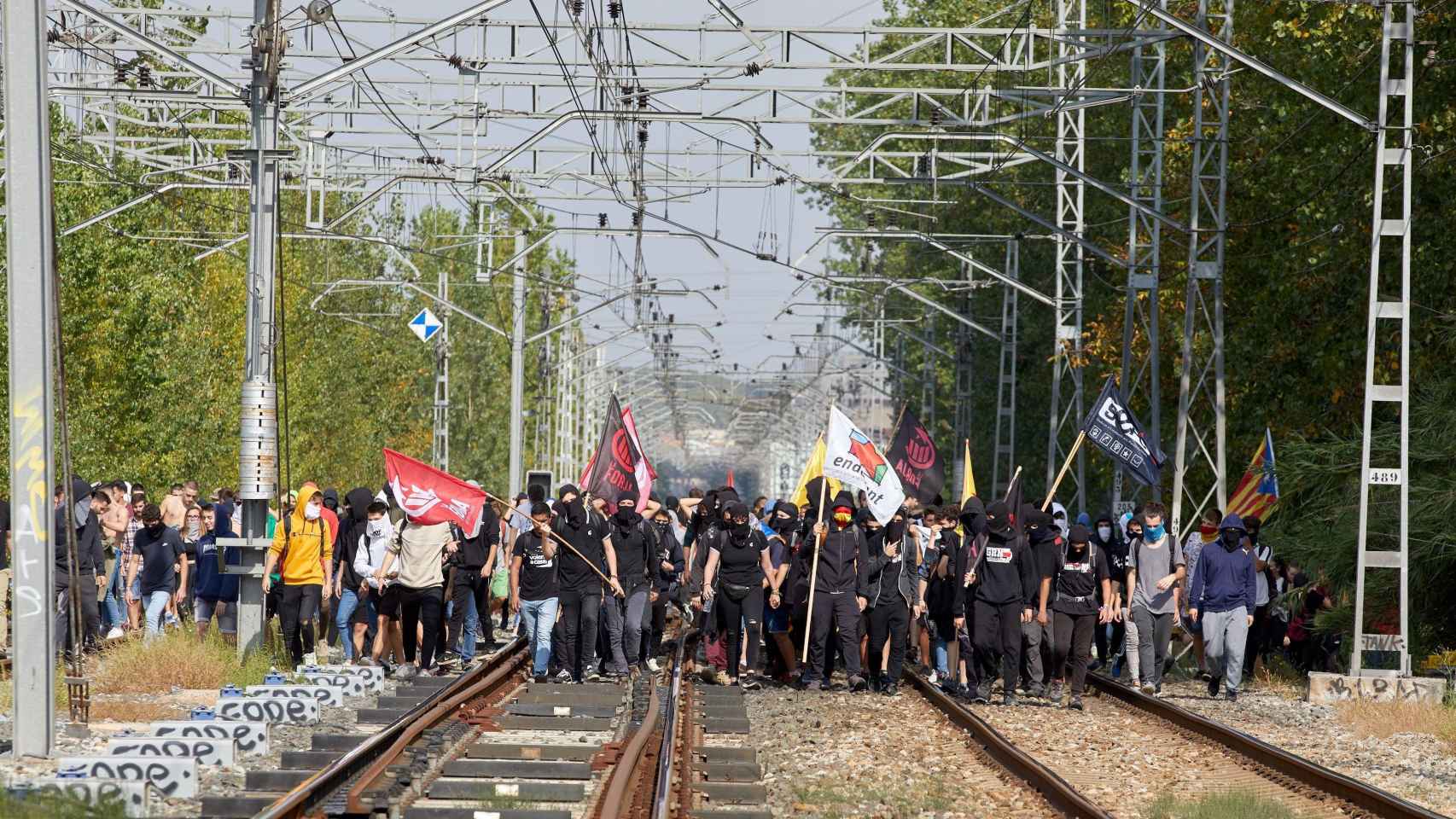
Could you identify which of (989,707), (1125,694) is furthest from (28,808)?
(1125,694)

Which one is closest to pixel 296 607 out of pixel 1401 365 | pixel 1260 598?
pixel 1260 598

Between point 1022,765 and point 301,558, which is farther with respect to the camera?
point 301,558

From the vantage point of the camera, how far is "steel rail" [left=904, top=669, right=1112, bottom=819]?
1272 centimetres

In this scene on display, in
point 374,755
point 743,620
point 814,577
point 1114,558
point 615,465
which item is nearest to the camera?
point 374,755

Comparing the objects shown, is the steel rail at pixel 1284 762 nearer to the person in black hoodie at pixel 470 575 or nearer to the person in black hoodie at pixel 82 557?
the person in black hoodie at pixel 470 575

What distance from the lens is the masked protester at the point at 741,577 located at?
20.4 metres

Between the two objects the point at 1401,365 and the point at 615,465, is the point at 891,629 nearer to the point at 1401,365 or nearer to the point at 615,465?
the point at 615,465

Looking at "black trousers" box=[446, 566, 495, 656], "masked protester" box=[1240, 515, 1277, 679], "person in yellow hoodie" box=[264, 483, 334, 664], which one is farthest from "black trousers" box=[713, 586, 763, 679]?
"masked protester" box=[1240, 515, 1277, 679]

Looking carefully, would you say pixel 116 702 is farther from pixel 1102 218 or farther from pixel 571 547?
pixel 1102 218

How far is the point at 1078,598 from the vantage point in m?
20.0

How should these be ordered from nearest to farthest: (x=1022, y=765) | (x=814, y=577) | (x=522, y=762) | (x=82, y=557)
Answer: (x=522, y=762) → (x=1022, y=765) → (x=82, y=557) → (x=814, y=577)

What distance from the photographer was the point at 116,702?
55.8 ft

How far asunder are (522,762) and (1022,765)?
3446 mm

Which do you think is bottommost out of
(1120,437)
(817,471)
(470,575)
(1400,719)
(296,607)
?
(1400,719)
